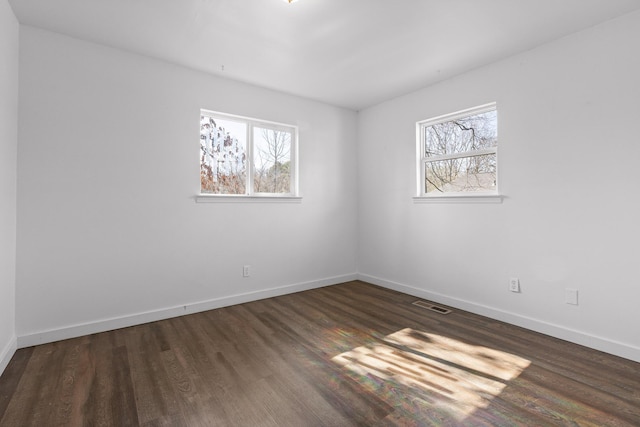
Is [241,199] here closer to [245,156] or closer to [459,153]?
[245,156]

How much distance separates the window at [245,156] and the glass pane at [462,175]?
174 cm

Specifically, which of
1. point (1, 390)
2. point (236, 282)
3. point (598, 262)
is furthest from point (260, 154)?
point (598, 262)

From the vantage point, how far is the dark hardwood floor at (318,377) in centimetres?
165

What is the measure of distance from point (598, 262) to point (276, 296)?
313 centimetres

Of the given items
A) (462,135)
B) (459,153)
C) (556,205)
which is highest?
(462,135)

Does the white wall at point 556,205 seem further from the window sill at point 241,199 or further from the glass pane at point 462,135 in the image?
the window sill at point 241,199

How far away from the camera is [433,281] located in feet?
12.0

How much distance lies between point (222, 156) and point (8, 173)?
1763mm

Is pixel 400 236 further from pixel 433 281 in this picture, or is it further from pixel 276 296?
pixel 276 296

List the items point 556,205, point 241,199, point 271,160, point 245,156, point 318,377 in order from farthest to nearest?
1. point 271,160
2. point 245,156
3. point 241,199
4. point 556,205
5. point 318,377

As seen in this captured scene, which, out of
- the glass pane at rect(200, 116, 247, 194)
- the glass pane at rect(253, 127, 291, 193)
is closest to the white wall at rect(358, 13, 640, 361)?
the glass pane at rect(253, 127, 291, 193)

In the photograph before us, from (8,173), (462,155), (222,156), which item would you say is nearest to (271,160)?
(222,156)

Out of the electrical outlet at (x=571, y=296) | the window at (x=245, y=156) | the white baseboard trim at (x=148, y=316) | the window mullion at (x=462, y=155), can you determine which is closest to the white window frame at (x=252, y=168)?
the window at (x=245, y=156)

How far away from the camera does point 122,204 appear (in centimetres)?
284
